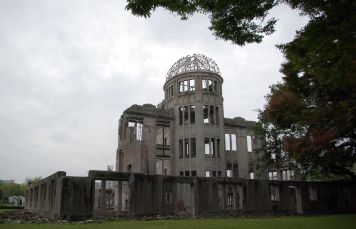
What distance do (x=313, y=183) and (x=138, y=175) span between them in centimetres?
1472

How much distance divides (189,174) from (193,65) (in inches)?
413

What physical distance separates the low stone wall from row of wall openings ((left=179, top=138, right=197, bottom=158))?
3664 millimetres

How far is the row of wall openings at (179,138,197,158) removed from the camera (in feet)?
113

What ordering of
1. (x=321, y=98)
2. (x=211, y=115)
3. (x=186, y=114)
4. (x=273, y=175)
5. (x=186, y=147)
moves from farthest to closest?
(x=273, y=175) < (x=211, y=115) < (x=186, y=114) < (x=186, y=147) < (x=321, y=98)

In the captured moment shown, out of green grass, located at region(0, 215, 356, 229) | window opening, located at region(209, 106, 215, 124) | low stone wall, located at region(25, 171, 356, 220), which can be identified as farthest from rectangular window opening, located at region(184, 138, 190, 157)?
green grass, located at region(0, 215, 356, 229)

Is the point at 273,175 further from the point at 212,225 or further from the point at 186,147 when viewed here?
the point at 212,225

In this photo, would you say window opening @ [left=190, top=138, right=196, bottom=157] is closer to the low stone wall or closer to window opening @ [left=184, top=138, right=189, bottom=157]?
window opening @ [left=184, top=138, right=189, bottom=157]

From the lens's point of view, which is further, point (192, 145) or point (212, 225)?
point (192, 145)

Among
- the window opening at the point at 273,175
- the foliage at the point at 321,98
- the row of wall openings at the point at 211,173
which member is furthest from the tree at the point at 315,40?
the window opening at the point at 273,175

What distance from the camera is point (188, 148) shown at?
34.9m

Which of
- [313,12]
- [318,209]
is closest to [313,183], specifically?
[318,209]

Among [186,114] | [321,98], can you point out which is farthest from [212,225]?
[186,114]

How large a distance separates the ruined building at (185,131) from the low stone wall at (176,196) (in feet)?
12.1

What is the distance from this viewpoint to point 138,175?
21.3m
